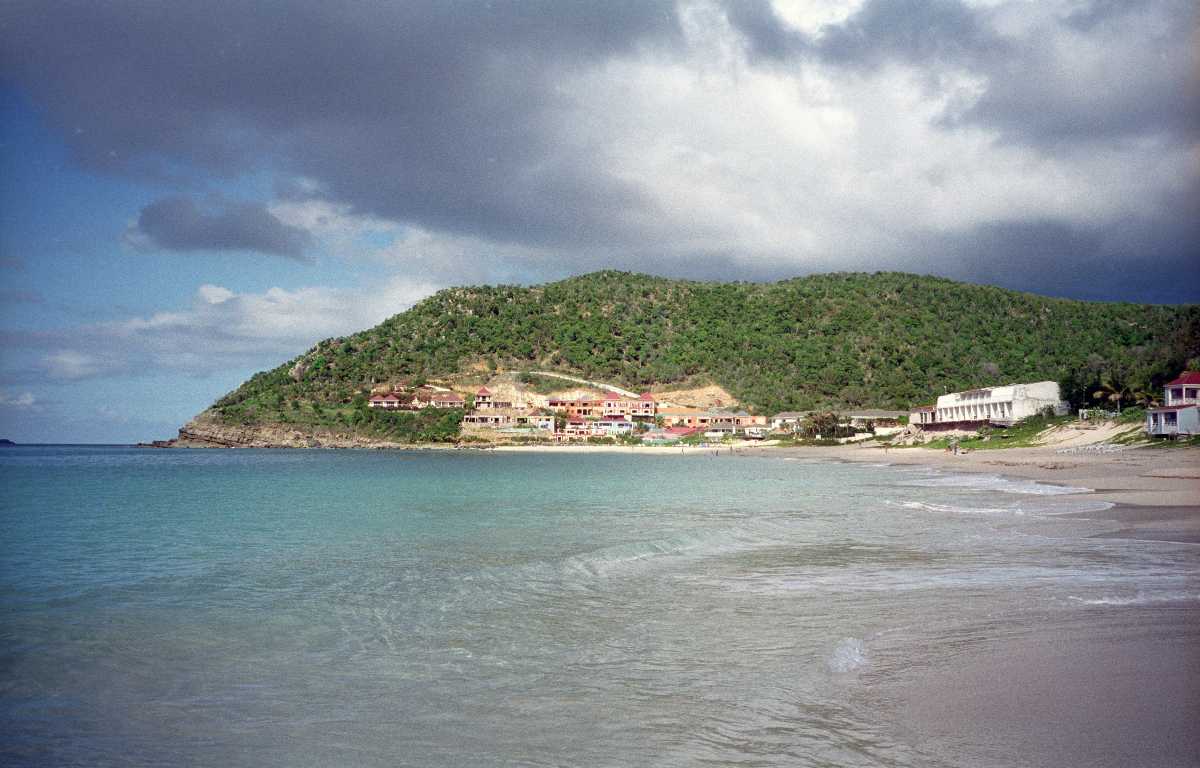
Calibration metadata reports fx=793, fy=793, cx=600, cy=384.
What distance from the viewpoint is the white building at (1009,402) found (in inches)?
3046

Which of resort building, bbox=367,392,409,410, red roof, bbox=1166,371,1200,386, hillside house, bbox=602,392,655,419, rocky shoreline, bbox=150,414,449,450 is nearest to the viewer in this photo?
red roof, bbox=1166,371,1200,386

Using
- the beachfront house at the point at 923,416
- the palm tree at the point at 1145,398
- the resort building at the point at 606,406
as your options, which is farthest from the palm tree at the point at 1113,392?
the resort building at the point at 606,406

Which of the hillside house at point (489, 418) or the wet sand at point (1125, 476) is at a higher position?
the hillside house at point (489, 418)

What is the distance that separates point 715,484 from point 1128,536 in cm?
2345

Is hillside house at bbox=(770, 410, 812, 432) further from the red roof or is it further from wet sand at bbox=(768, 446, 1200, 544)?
the red roof

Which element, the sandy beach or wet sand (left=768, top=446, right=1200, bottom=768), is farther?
the sandy beach

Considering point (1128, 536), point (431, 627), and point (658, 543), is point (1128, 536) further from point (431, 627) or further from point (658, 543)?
point (431, 627)

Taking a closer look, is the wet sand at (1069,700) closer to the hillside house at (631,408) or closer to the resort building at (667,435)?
the resort building at (667,435)

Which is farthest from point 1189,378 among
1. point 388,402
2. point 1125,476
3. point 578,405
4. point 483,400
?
point 388,402

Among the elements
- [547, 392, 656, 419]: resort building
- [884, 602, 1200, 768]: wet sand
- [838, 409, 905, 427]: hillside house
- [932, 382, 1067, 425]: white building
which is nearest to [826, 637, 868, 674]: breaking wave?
[884, 602, 1200, 768]: wet sand

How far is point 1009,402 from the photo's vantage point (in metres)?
80.2

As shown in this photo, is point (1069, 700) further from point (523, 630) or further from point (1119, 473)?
point (1119, 473)

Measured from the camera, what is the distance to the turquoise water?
604 cm

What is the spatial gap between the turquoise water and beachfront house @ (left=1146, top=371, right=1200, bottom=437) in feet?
108
